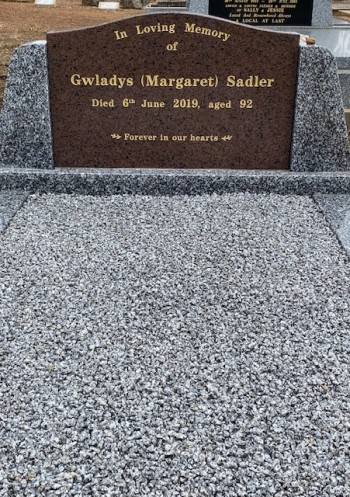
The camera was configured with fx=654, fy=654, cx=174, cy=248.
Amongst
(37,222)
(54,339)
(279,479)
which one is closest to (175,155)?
(37,222)

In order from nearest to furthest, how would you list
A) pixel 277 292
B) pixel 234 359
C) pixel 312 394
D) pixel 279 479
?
1. pixel 279 479
2. pixel 312 394
3. pixel 234 359
4. pixel 277 292

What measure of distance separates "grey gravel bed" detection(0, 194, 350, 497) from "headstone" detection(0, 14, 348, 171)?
1.92ft

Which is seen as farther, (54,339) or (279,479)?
(54,339)

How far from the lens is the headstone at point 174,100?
4348 mm

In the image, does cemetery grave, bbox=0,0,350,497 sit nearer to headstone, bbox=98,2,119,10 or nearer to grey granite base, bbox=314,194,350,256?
grey granite base, bbox=314,194,350,256

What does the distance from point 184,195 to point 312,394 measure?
88.9 inches

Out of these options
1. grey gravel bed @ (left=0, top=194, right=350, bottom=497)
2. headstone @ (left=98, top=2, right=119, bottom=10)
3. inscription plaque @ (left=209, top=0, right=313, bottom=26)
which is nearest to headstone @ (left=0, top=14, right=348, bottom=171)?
grey gravel bed @ (left=0, top=194, right=350, bottom=497)

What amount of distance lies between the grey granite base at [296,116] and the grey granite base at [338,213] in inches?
10.9

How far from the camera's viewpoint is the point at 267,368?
107 inches

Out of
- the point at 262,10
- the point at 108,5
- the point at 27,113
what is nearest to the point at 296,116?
the point at 27,113

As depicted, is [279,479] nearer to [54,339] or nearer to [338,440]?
[338,440]

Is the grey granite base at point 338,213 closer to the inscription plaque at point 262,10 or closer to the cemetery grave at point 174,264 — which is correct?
the cemetery grave at point 174,264

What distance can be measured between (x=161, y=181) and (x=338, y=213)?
122 cm

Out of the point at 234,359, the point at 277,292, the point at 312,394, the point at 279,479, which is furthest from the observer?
the point at 277,292
